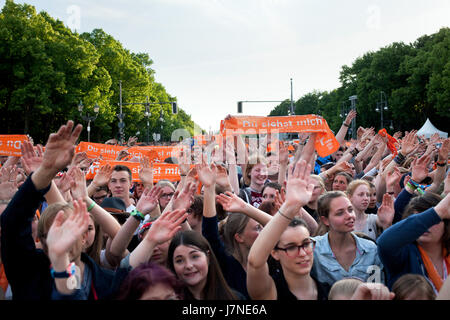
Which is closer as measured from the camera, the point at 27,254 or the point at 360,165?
the point at 27,254

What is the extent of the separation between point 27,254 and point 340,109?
2595 inches

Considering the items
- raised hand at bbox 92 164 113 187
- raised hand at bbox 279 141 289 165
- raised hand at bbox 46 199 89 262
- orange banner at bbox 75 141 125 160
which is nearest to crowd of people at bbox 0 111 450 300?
raised hand at bbox 46 199 89 262

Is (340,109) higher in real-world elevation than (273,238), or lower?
higher

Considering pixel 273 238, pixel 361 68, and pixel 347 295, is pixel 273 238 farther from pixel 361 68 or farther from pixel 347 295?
pixel 361 68

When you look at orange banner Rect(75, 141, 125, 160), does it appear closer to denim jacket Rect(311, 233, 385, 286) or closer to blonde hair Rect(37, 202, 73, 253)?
blonde hair Rect(37, 202, 73, 253)

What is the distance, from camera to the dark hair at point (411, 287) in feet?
8.94

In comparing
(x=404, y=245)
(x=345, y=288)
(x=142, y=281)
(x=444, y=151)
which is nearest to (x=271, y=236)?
(x=345, y=288)

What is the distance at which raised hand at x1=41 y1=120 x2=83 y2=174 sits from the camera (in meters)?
2.81

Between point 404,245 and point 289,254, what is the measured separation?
0.79 meters

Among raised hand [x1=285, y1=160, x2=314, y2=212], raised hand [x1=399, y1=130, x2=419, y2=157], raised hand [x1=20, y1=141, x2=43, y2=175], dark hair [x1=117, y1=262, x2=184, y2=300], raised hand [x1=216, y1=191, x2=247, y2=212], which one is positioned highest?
raised hand [x1=399, y1=130, x2=419, y2=157]

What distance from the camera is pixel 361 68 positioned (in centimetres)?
5928

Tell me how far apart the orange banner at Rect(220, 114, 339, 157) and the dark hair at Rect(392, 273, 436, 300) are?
4.85 meters

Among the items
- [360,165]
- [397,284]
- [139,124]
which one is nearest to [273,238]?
[397,284]
